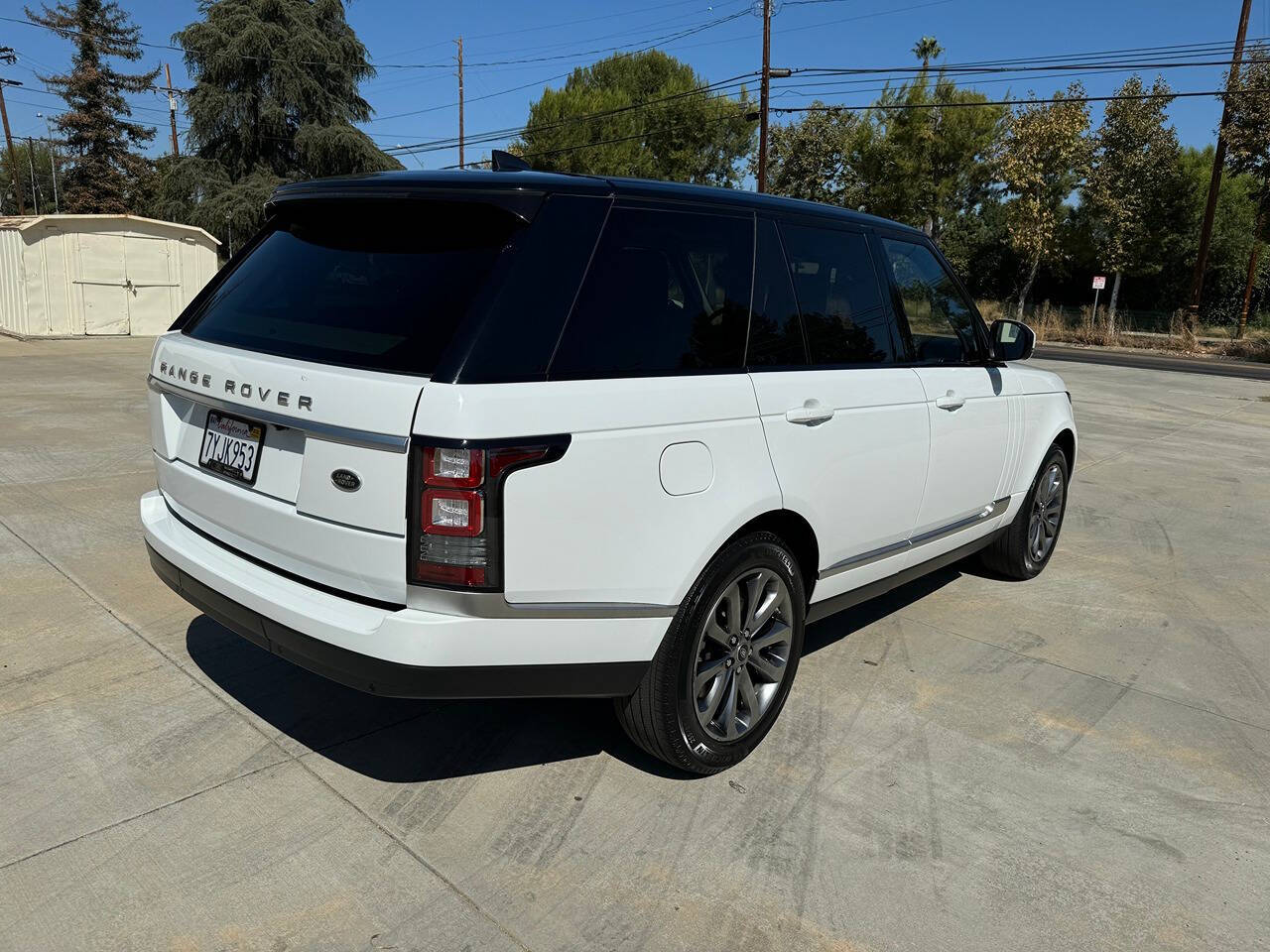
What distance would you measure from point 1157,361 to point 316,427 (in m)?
26.3

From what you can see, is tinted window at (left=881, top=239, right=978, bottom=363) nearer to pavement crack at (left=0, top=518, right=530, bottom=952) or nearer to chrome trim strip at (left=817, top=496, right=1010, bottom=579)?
chrome trim strip at (left=817, top=496, right=1010, bottom=579)

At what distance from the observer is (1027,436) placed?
494 cm

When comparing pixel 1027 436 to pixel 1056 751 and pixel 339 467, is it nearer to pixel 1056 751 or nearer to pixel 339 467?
pixel 1056 751

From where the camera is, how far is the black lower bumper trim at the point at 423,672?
8.05 ft

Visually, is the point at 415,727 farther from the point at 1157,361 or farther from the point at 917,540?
the point at 1157,361

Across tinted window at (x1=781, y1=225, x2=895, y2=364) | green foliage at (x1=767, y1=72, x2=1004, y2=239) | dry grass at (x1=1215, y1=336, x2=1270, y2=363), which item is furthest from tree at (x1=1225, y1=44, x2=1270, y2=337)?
tinted window at (x1=781, y1=225, x2=895, y2=364)

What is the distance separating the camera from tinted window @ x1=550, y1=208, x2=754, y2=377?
2.63 metres

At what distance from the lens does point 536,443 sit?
2.38 meters

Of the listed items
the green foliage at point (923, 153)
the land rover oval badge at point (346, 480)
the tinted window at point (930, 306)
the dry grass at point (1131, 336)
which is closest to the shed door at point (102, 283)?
the tinted window at point (930, 306)

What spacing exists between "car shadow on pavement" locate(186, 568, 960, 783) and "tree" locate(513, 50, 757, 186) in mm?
46268

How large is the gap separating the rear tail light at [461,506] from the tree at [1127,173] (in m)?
36.2

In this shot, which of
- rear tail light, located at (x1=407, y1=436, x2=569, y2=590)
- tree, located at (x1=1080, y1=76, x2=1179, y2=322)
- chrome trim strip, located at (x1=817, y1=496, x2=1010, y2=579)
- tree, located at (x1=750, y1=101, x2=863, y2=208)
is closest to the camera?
rear tail light, located at (x1=407, y1=436, x2=569, y2=590)

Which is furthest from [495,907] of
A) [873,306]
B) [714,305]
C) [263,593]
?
[873,306]

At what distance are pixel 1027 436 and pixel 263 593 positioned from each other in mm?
3855
